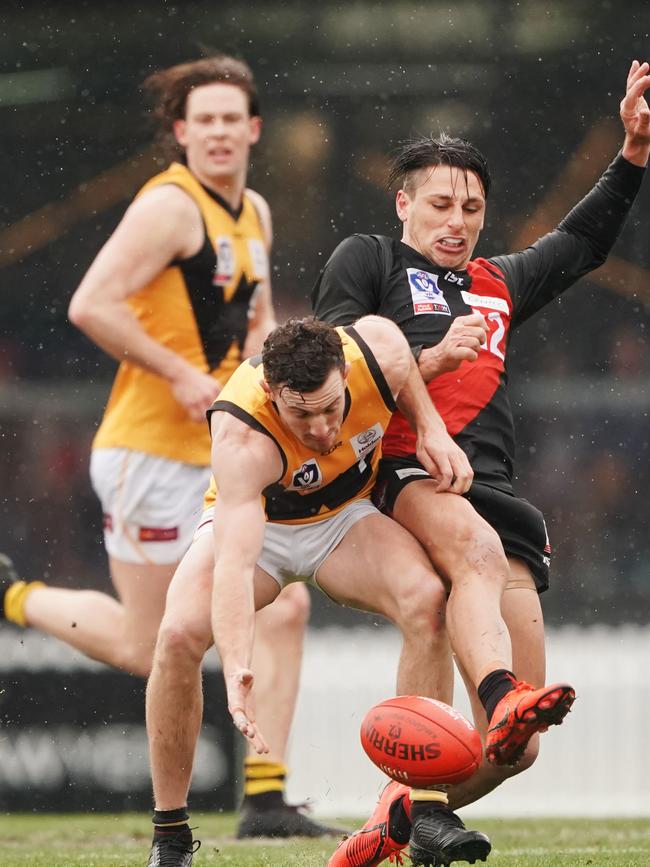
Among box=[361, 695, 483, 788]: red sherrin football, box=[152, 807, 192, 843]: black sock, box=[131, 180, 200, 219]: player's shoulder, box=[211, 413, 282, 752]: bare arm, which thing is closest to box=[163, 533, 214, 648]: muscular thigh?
box=[211, 413, 282, 752]: bare arm

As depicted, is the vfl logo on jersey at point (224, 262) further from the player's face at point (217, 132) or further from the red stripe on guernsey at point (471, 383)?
the red stripe on guernsey at point (471, 383)

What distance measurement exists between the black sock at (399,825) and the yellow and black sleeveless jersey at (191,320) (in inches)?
115

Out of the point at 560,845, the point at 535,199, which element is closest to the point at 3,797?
the point at 560,845

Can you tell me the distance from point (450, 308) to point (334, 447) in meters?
0.68

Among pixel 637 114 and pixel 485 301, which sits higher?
pixel 637 114

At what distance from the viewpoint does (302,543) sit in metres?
4.59

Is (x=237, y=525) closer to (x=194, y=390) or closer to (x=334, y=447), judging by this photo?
(x=334, y=447)

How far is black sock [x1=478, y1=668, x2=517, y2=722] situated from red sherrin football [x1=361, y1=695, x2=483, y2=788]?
0.08 m

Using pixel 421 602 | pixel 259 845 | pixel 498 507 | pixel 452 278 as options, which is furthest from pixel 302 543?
pixel 259 845

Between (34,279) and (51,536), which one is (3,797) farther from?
(34,279)

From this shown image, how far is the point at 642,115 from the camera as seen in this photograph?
495cm

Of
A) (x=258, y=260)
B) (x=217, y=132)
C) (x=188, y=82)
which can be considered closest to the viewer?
(x=258, y=260)

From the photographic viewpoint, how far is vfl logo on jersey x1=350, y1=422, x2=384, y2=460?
4.45m

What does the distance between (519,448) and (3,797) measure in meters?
3.59
